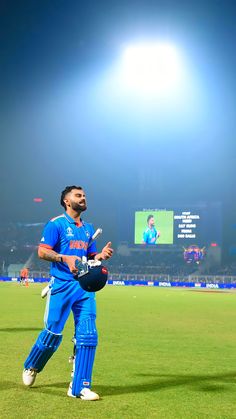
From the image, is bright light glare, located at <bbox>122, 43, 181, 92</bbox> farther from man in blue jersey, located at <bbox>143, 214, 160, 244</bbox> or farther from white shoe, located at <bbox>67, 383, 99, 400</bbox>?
white shoe, located at <bbox>67, 383, 99, 400</bbox>

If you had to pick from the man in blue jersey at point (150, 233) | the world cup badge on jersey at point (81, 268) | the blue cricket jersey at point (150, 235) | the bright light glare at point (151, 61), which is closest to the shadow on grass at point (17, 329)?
the world cup badge on jersey at point (81, 268)

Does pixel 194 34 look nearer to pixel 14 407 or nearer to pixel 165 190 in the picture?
pixel 165 190

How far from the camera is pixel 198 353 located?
9.85 m

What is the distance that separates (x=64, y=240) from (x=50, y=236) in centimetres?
18

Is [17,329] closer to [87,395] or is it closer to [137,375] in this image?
[137,375]

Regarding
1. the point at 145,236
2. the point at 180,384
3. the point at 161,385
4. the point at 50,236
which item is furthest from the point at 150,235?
the point at 50,236

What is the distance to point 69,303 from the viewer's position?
6184mm

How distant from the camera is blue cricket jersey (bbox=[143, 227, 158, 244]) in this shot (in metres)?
58.0

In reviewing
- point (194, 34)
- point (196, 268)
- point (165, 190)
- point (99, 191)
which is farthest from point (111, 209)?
point (194, 34)

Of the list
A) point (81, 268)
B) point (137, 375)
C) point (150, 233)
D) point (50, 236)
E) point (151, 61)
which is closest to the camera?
point (81, 268)

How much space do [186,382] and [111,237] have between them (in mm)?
81384

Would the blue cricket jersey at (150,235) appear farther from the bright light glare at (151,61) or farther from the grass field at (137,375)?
the grass field at (137,375)

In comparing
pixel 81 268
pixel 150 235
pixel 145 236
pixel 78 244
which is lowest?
pixel 81 268

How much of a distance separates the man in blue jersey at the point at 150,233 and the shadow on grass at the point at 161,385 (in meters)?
50.2
